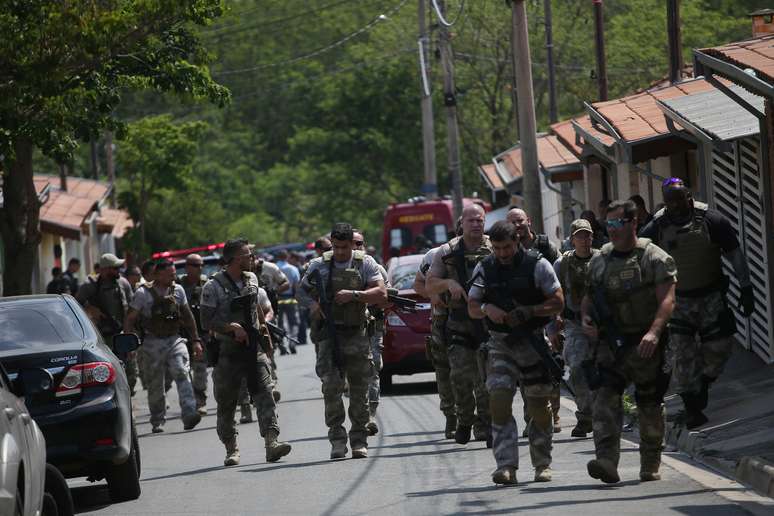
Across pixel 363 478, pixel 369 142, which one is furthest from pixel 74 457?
pixel 369 142

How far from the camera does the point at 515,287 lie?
10773mm

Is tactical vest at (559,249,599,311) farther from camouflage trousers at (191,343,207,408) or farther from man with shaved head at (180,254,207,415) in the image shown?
camouflage trousers at (191,343,207,408)

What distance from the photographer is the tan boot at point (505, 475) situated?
10.6m

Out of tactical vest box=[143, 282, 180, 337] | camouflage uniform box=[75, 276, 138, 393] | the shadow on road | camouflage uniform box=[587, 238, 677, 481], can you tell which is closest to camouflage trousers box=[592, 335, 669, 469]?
camouflage uniform box=[587, 238, 677, 481]

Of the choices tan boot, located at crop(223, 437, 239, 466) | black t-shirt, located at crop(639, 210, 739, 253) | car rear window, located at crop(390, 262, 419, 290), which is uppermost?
black t-shirt, located at crop(639, 210, 739, 253)

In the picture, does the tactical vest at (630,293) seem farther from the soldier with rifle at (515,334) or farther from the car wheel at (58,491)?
the car wheel at (58,491)

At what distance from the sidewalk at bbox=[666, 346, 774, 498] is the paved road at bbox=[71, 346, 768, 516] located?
0.20 m

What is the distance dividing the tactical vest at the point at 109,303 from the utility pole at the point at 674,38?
8.06 metres

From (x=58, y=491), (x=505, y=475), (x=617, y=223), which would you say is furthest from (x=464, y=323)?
(x=58, y=491)

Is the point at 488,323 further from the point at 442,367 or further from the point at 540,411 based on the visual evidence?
the point at 442,367

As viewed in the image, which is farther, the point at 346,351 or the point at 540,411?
the point at 346,351

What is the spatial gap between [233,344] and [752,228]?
265 inches

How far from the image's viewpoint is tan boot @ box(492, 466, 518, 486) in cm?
1063

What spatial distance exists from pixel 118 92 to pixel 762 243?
956 centimetres
